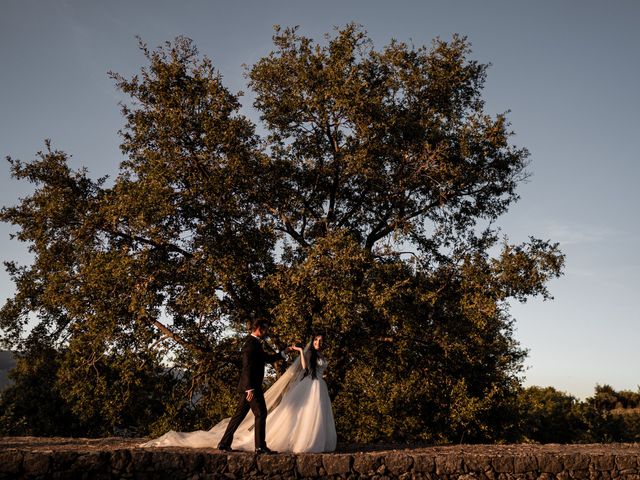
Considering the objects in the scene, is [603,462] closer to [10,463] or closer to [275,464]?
[275,464]

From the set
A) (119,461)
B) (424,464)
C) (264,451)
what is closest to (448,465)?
(424,464)

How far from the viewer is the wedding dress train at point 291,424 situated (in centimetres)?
1310

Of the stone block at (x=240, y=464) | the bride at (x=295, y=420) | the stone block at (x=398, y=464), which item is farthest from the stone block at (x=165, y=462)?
Result: the stone block at (x=398, y=464)

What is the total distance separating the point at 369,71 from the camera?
837 inches

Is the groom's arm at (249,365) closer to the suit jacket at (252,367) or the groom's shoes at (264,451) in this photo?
the suit jacket at (252,367)

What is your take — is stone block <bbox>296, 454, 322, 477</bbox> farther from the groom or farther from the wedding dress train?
the wedding dress train

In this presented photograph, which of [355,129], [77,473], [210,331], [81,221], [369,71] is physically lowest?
[77,473]

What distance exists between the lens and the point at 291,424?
13.4 m

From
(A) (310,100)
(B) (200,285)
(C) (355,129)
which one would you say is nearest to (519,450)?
(B) (200,285)

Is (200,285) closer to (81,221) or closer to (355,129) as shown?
(81,221)

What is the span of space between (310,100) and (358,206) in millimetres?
4167

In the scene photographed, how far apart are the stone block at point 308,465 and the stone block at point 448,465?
8.83 feet

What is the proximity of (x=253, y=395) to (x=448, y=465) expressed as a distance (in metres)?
4.57

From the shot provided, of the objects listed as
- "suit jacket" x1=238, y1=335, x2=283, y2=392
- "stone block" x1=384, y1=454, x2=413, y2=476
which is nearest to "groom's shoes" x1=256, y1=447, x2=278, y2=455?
"suit jacket" x1=238, y1=335, x2=283, y2=392
